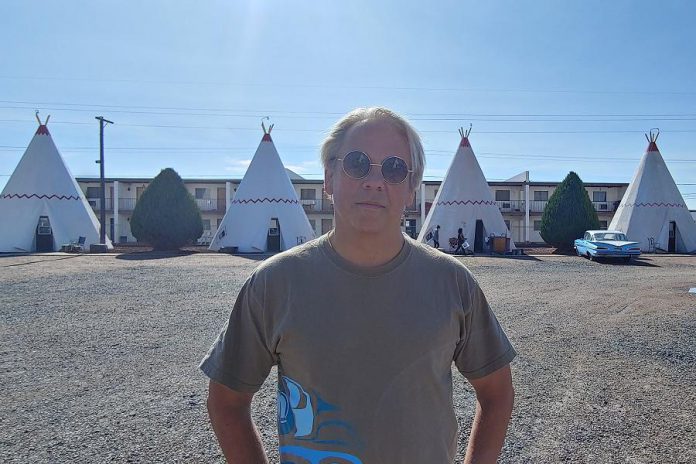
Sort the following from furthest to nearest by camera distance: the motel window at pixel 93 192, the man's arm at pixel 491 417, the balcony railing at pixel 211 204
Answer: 1. the motel window at pixel 93 192
2. the balcony railing at pixel 211 204
3. the man's arm at pixel 491 417

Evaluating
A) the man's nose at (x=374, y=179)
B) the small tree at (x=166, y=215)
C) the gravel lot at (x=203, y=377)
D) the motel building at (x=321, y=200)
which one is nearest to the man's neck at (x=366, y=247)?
the man's nose at (x=374, y=179)

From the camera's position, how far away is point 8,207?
23.8 m

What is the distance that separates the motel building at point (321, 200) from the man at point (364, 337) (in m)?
33.8

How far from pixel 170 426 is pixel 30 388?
1.62 metres

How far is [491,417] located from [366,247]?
0.70 m

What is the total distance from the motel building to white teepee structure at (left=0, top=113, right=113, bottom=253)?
10337 mm

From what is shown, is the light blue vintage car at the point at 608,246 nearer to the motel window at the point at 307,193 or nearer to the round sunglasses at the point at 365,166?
the round sunglasses at the point at 365,166

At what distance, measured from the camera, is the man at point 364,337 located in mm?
1439

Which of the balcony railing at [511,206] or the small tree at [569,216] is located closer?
the small tree at [569,216]

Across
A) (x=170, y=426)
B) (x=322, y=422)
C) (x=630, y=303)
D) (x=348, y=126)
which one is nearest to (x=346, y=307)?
(x=322, y=422)

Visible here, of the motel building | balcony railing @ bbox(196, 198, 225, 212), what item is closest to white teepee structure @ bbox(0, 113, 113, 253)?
the motel building

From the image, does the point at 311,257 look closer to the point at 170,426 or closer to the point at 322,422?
the point at 322,422

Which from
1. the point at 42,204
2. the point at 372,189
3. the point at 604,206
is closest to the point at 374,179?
the point at 372,189

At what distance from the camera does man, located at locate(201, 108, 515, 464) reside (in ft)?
4.72
